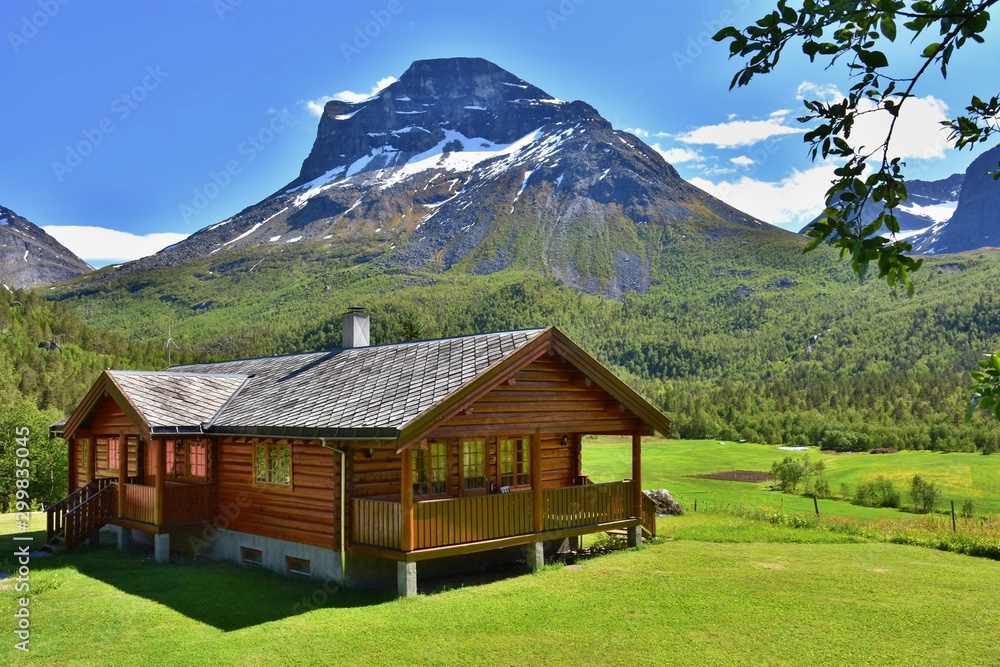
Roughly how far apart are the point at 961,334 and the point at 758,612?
140 meters

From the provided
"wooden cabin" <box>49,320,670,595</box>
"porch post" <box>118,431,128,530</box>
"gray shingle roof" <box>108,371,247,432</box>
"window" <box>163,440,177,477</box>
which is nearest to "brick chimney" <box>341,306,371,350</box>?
"wooden cabin" <box>49,320,670,595</box>

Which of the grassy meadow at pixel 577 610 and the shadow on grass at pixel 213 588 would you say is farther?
the shadow on grass at pixel 213 588

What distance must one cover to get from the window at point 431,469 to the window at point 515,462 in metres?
1.70

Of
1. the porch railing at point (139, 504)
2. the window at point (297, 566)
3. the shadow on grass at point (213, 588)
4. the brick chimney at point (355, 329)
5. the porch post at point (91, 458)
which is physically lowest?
the shadow on grass at point (213, 588)

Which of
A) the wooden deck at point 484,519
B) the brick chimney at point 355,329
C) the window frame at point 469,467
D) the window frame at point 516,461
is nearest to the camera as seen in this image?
the wooden deck at point 484,519

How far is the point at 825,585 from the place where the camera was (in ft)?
51.0

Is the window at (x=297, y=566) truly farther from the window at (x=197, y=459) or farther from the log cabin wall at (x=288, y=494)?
→ the window at (x=197, y=459)

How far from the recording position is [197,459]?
20453mm

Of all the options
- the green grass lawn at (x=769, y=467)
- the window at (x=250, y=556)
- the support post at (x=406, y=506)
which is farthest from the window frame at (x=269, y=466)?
the green grass lawn at (x=769, y=467)

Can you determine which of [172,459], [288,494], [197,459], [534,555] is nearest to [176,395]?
[197,459]

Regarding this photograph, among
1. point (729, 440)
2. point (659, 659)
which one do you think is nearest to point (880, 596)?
point (659, 659)

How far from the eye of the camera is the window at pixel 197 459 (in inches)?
787

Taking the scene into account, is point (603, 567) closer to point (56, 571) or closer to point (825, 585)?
point (825, 585)

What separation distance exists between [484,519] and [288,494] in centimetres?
455
